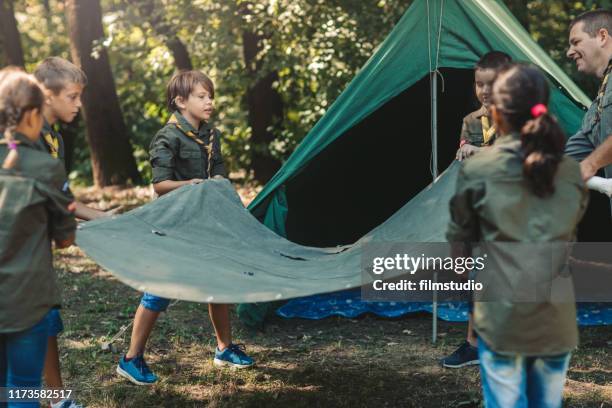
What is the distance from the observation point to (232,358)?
4203mm

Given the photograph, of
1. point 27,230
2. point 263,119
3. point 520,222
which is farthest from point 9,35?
point 520,222

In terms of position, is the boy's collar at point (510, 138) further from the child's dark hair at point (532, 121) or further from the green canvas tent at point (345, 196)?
the green canvas tent at point (345, 196)

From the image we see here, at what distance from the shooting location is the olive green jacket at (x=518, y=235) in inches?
95.9

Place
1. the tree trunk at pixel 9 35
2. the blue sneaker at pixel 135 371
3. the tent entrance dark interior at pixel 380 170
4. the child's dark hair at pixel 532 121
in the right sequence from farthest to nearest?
the tree trunk at pixel 9 35
the tent entrance dark interior at pixel 380 170
the blue sneaker at pixel 135 371
the child's dark hair at pixel 532 121

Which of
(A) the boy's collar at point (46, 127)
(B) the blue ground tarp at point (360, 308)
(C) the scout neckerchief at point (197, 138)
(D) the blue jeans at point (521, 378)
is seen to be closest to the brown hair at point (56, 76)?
(A) the boy's collar at point (46, 127)

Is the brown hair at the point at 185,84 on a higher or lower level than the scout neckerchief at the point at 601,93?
higher

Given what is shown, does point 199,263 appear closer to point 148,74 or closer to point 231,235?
point 231,235

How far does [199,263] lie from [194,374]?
0.97 m

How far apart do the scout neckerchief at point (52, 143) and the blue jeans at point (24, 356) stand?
81 cm

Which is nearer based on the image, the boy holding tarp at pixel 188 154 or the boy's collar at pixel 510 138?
the boy's collar at pixel 510 138

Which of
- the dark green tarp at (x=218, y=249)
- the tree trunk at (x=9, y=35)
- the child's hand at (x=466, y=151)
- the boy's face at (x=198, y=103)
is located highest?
the tree trunk at (x=9, y=35)

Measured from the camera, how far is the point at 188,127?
13.4 feet

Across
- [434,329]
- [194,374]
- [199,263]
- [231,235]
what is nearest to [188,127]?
[231,235]

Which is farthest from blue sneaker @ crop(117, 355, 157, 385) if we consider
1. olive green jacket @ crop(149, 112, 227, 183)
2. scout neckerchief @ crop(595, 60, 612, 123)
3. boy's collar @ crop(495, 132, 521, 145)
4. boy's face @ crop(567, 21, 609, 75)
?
boy's face @ crop(567, 21, 609, 75)
